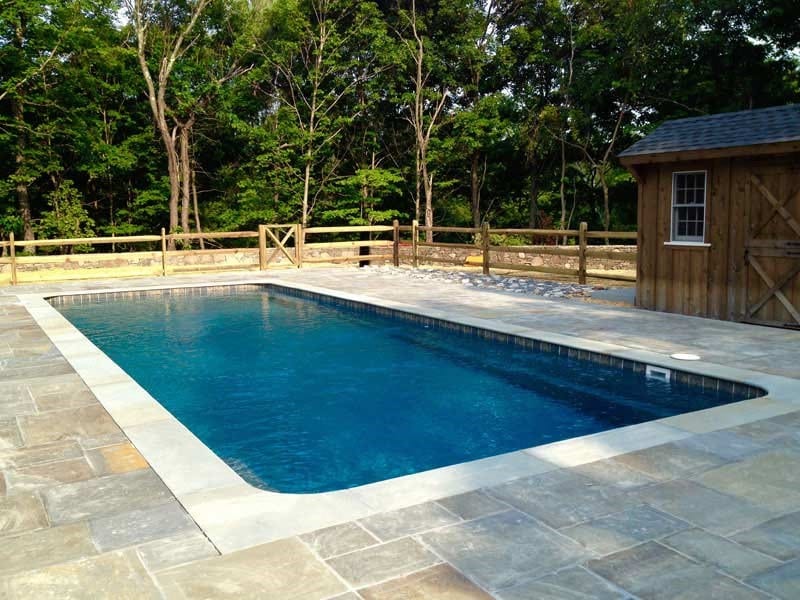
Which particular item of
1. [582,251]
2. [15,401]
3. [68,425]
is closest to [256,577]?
[68,425]

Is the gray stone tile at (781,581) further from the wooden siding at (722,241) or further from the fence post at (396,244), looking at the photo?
the fence post at (396,244)

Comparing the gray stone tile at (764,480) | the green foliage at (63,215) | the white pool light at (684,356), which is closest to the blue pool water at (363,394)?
the white pool light at (684,356)

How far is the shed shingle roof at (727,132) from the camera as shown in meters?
8.33

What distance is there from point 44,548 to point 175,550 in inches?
21.9

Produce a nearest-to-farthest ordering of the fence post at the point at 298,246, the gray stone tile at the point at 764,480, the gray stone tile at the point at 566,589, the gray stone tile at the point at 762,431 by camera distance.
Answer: the gray stone tile at the point at 566,589
the gray stone tile at the point at 764,480
the gray stone tile at the point at 762,431
the fence post at the point at 298,246

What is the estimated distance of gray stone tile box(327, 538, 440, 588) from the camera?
2676 millimetres

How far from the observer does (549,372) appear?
7.04 m

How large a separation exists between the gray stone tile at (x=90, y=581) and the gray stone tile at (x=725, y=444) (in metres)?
3.13

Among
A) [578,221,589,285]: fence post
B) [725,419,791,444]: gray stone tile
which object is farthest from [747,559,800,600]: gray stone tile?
[578,221,589,285]: fence post

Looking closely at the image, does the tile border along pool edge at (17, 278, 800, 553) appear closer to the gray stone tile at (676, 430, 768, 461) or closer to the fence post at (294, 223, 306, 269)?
the gray stone tile at (676, 430, 768, 461)

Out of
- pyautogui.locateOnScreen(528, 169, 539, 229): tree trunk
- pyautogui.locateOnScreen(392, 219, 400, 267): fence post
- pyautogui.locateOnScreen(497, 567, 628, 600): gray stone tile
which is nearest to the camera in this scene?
pyautogui.locateOnScreen(497, 567, 628, 600): gray stone tile

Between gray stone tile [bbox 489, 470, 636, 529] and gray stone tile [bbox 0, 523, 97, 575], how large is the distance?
6.20 ft

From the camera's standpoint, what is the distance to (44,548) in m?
2.95

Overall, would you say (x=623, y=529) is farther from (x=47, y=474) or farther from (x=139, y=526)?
(x=47, y=474)
